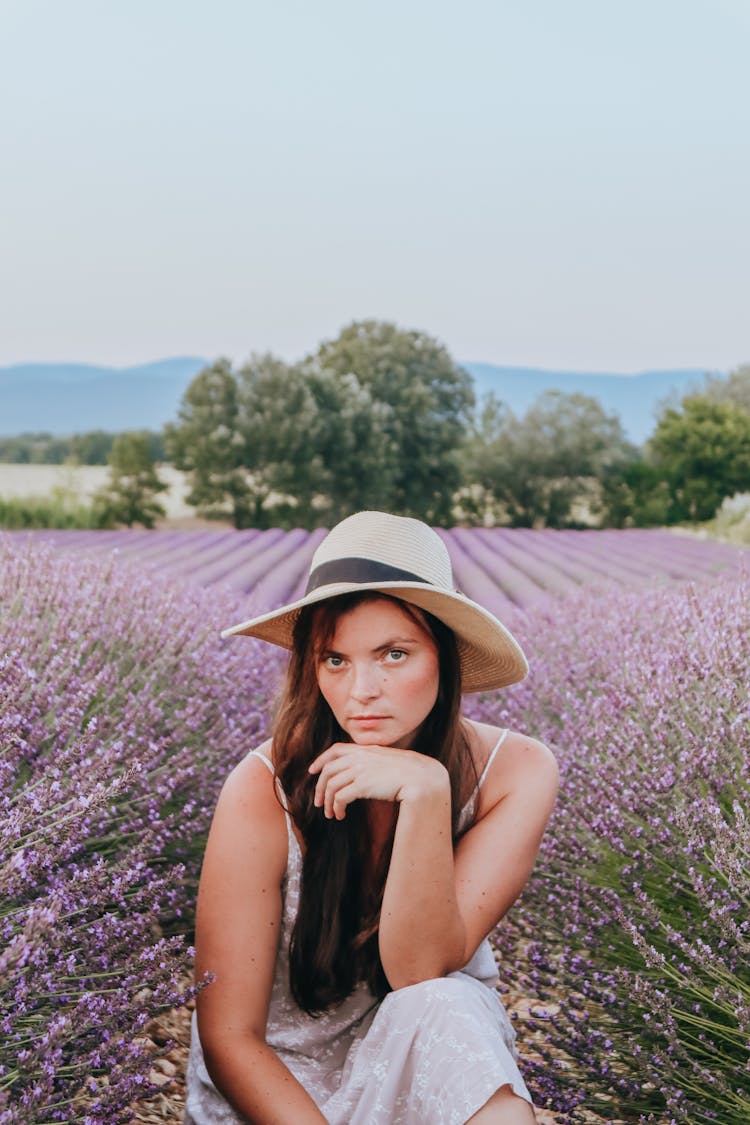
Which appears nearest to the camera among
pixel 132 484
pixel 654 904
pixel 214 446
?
pixel 654 904

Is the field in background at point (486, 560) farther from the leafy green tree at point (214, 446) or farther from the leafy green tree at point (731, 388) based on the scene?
the leafy green tree at point (731, 388)

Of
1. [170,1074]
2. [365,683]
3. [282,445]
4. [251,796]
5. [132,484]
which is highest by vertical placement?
[282,445]

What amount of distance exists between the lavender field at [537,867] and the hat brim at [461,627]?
0.35 meters

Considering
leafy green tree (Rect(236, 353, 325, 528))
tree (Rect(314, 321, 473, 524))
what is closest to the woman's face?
leafy green tree (Rect(236, 353, 325, 528))

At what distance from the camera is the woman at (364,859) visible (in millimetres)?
1876

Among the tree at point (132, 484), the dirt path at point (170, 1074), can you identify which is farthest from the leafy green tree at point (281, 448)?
the dirt path at point (170, 1074)

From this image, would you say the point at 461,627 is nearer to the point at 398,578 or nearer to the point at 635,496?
the point at 398,578

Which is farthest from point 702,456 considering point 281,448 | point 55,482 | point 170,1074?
point 170,1074

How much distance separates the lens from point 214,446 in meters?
25.4

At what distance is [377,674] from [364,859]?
1.18ft

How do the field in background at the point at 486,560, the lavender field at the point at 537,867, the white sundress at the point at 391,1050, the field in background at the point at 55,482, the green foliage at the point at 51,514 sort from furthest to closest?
1. the field in background at the point at 55,482
2. the green foliage at the point at 51,514
3. the field in background at the point at 486,560
4. the lavender field at the point at 537,867
5. the white sundress at the point at 391,1050

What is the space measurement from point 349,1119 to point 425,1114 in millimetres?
188

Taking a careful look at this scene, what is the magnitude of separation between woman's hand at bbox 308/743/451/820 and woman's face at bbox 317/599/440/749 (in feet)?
0.26

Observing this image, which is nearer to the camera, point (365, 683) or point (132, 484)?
point (365, 683)
